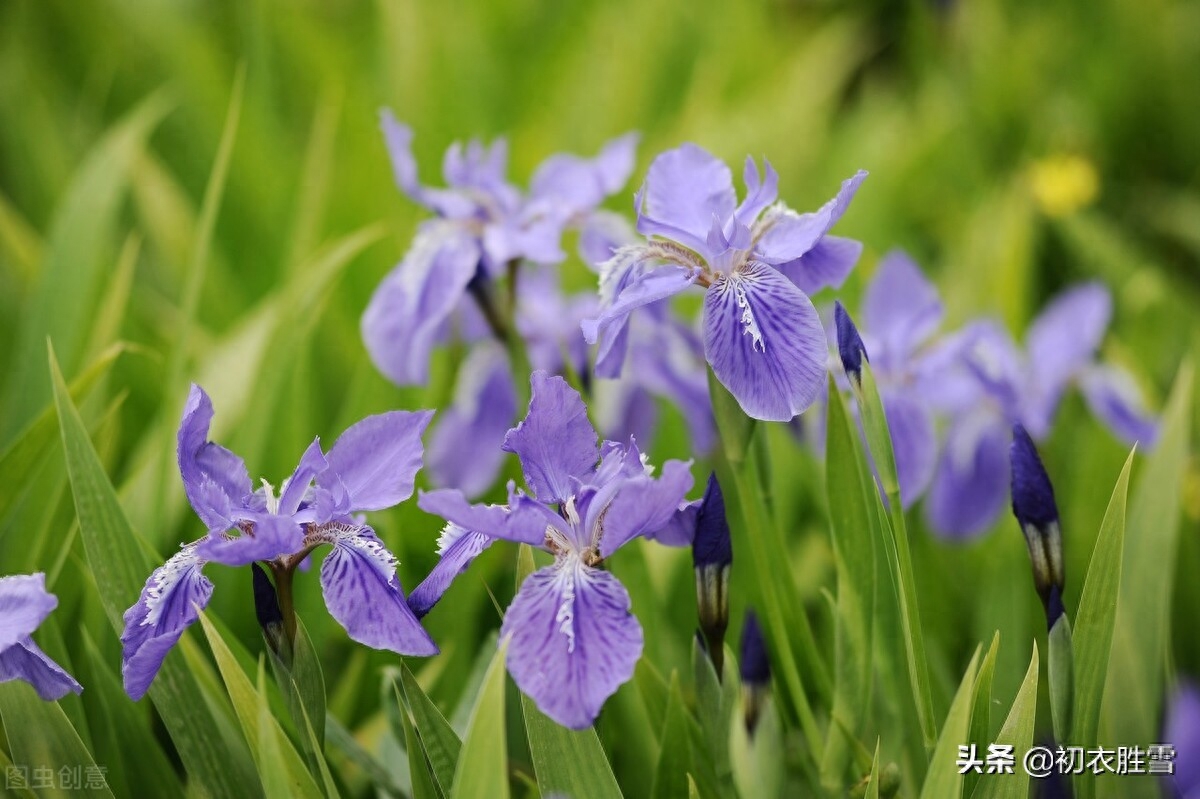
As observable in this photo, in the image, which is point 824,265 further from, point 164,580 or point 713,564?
point 164,580

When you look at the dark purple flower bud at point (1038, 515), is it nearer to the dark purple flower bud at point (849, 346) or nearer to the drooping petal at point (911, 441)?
the dark purple flower bud at point (849, 346)

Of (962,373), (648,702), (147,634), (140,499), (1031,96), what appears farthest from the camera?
(1031,96)

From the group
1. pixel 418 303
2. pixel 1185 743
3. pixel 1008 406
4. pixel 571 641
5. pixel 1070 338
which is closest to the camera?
pixel 571 641

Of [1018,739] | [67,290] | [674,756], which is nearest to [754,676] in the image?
[674,756]

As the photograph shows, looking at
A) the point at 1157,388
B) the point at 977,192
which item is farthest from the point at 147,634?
the point at 977,192

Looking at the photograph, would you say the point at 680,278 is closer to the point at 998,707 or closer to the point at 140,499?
the point at 998,707

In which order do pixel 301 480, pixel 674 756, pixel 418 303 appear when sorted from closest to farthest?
pixel 301 480 < pixel 674 756 < pixel 418 303

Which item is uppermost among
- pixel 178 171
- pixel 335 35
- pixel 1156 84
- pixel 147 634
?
pixel 335 35
